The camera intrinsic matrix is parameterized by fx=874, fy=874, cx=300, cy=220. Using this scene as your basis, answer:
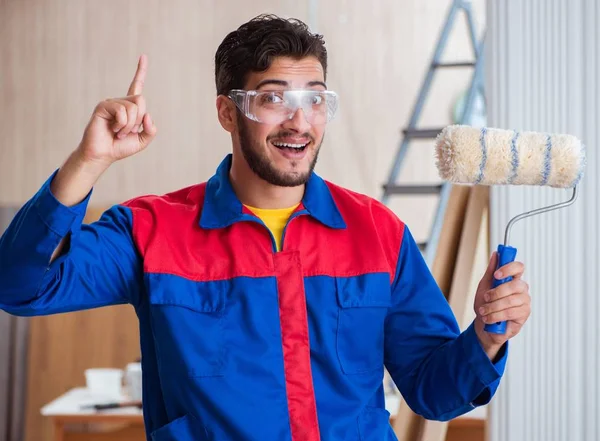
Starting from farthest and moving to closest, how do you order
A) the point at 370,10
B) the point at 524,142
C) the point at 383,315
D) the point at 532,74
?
the point at 370,10 → the point at 532,74 → the point at 383,315 → the point at 524,142

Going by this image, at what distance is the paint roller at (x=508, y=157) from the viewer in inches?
68.1

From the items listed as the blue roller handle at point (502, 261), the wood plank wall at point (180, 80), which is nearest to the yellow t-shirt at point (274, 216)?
the blue roller handle at point (502, 261)

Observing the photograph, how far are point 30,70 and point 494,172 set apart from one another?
480 cm

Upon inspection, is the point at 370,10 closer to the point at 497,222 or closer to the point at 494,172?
the point at 497,222

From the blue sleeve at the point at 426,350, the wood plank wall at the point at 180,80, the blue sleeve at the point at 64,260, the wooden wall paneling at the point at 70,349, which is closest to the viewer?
→ the blue sleeve at the point at 64,260

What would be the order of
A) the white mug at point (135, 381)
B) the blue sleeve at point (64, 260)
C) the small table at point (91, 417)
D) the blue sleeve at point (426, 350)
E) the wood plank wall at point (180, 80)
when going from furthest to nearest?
1. the wood plank wall at point (180, 80)
2. the white mug at point (135, 381)
3. the small table at point (91, 417)
4. the blue sleeve at point (426, 350)
5. the blue sleeve at point (64, 260)

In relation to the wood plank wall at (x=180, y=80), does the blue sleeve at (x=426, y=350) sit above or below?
below

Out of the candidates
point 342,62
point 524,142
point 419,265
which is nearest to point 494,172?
point 524,142

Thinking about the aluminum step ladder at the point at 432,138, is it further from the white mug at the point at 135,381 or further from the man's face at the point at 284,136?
the man's face at the point at 284,136

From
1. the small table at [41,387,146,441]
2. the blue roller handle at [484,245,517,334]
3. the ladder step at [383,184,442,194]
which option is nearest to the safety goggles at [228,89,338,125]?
the blue roller handle at [484,245,517,334]

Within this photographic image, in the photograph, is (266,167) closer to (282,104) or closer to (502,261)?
(282,104)

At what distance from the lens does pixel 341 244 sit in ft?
6.29

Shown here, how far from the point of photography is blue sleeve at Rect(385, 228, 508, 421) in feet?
5.93

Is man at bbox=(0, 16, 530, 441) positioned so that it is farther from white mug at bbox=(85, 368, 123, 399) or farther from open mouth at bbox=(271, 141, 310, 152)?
white mug at bbox=(85, 368, 123, 399)
